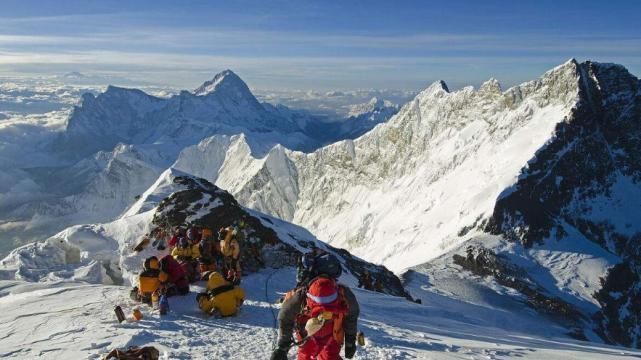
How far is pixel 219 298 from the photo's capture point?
59.1ft

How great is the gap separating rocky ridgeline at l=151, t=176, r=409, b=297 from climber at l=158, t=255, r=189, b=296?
7.43 metres

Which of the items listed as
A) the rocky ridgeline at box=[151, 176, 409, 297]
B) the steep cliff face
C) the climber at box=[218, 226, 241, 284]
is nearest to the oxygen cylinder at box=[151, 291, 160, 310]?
the climber at box=[218, 226, 241, 284]

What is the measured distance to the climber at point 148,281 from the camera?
1930 centimetres

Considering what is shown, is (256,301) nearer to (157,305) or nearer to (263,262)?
(157,305)

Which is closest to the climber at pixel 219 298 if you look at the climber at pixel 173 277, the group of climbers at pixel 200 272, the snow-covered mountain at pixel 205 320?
the group of climbers at pixel 200 272

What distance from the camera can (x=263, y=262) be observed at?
2933cm

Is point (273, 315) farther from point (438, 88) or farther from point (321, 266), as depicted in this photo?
point (438, 88)

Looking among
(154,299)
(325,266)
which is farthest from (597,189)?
(325,266)

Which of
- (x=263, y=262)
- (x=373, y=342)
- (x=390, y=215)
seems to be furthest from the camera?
(x=390, y=215)

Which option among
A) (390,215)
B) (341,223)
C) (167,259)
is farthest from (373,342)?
(341,223)

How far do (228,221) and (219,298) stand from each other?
19.0 metres

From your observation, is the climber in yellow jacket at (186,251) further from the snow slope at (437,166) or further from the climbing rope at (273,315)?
the snow slope at (437,166)

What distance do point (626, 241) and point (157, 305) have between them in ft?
306

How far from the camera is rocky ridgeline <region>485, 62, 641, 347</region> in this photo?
83.3 m
